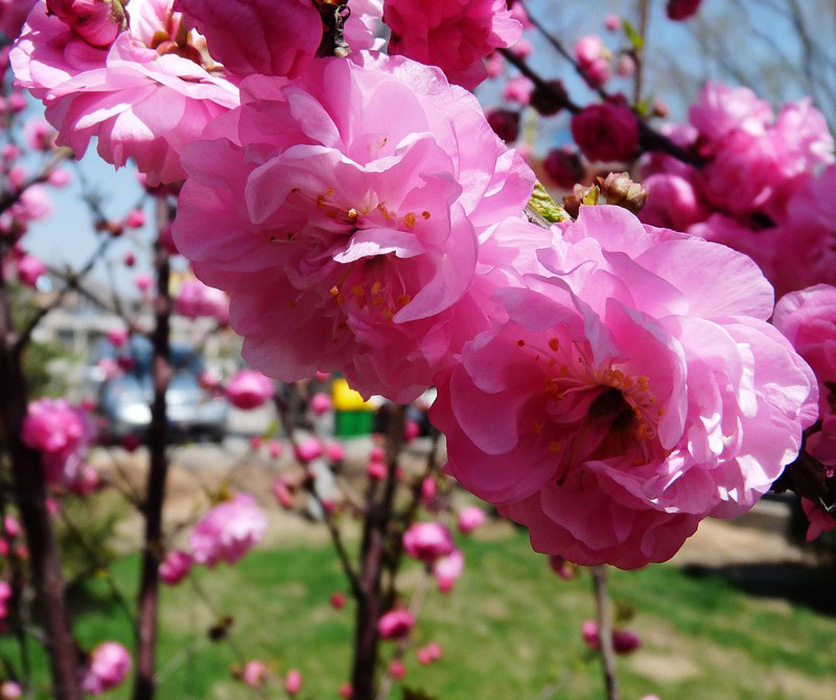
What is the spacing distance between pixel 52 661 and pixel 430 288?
6.14 feet

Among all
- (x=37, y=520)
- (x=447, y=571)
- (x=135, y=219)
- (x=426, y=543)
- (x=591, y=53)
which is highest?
(x=591, y=53)

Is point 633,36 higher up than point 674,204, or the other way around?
point 633,36

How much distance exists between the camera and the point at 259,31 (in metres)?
0.53

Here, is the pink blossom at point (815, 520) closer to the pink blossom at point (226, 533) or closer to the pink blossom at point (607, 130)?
the pink blossom at point (607, 130)

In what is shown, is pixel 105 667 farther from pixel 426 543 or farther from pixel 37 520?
pixel 426 543

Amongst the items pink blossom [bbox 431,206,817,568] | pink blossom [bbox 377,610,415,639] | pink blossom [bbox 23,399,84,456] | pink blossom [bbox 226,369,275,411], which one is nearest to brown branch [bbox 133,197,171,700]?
pink blossom [bbox 23,399,84,456]

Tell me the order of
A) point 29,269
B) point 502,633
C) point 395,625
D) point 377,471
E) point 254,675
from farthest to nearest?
point 502,633
point 29,269
point 377,471
point 254,675
point 395,625

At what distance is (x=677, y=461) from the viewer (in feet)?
1.75

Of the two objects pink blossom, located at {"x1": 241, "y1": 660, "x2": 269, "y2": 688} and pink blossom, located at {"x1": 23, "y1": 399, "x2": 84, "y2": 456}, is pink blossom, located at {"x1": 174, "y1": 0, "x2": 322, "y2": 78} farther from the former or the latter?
pink blossom, located at {"x1": 241, "y1": 660, "x2": 269, "y2": 688}

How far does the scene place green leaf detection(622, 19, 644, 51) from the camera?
1.67 meters

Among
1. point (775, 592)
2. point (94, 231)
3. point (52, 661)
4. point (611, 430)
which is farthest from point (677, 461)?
point (775, 592)

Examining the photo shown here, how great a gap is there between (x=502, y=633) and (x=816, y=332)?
16.3 feet

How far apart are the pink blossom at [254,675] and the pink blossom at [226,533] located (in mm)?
429

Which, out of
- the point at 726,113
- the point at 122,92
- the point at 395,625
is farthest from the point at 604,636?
the point at 122,92
